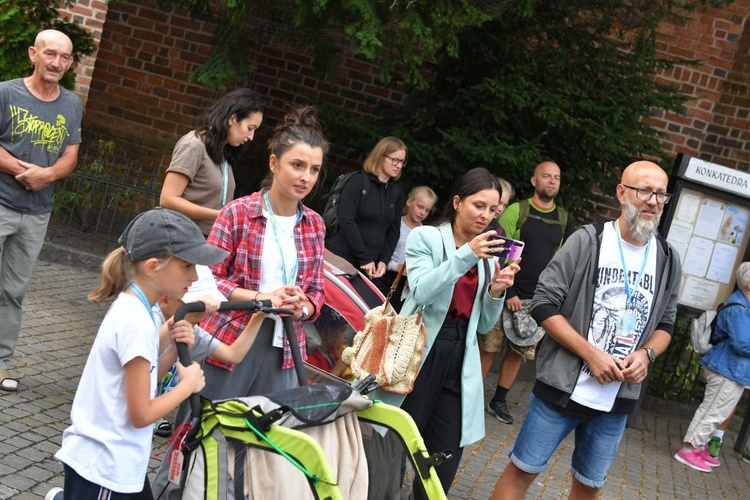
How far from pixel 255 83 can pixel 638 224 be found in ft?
24.6

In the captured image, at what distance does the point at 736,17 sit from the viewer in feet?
36.4

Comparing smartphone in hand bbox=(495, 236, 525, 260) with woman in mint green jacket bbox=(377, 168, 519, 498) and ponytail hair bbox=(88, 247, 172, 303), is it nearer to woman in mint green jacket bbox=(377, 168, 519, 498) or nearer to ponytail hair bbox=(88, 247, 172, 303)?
woman in mint green jacket bbox=(377, 168, 519, 498)

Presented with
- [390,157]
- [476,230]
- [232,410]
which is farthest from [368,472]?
[390,157]

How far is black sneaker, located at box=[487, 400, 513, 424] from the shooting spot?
8078 mm

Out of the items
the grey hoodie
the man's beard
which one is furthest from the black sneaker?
the man's beard

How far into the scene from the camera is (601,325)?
4621 millimetres

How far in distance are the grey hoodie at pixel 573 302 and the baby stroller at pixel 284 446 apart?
1275 mm

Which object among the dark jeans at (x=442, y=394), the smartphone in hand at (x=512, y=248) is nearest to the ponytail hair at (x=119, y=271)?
the smartphone in hand at (x=512, y=248)

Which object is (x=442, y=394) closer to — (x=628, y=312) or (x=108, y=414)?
(x=628, y=312)

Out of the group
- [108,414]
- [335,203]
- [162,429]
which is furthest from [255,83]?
[108,414]

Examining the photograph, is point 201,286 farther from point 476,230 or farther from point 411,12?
point 411,12

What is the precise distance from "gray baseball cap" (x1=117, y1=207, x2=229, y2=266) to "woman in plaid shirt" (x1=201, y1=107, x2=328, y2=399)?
786mm

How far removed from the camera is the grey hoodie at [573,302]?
462 centimetres

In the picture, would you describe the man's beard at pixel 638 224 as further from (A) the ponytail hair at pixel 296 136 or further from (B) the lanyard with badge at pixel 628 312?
(A) the ponytail hair at pixel 296 136
